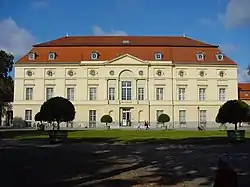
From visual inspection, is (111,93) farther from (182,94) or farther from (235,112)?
(235,112)

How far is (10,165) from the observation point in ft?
39.4

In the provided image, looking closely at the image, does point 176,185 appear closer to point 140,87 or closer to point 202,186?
point 202,186

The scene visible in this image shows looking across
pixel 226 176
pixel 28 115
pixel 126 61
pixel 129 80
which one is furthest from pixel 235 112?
pixel 28 115

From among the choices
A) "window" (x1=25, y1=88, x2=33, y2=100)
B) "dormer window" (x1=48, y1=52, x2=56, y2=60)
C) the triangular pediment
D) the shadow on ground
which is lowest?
the shadow on ground

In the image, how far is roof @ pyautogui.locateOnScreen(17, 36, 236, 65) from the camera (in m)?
67.4

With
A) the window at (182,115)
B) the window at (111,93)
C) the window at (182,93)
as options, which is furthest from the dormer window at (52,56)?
the window at (182,115)

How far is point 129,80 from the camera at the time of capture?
6744 centimetres

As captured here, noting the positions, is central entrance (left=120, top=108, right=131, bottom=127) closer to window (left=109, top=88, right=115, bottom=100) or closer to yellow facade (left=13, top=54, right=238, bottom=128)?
yellow facade (left=13, top=54, right=238, bottom=128)

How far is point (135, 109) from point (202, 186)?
2264 inches

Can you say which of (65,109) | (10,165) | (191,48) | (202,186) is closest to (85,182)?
(202,186)

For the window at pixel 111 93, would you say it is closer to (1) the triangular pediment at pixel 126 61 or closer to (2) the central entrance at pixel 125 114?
(2) the central entrance at pixel 125 114

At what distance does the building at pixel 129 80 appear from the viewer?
67000mm

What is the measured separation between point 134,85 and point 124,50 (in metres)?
6.37

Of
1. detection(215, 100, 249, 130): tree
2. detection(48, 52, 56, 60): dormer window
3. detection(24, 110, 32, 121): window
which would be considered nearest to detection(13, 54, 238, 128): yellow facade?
detection(24, 110, 32, 121): window
